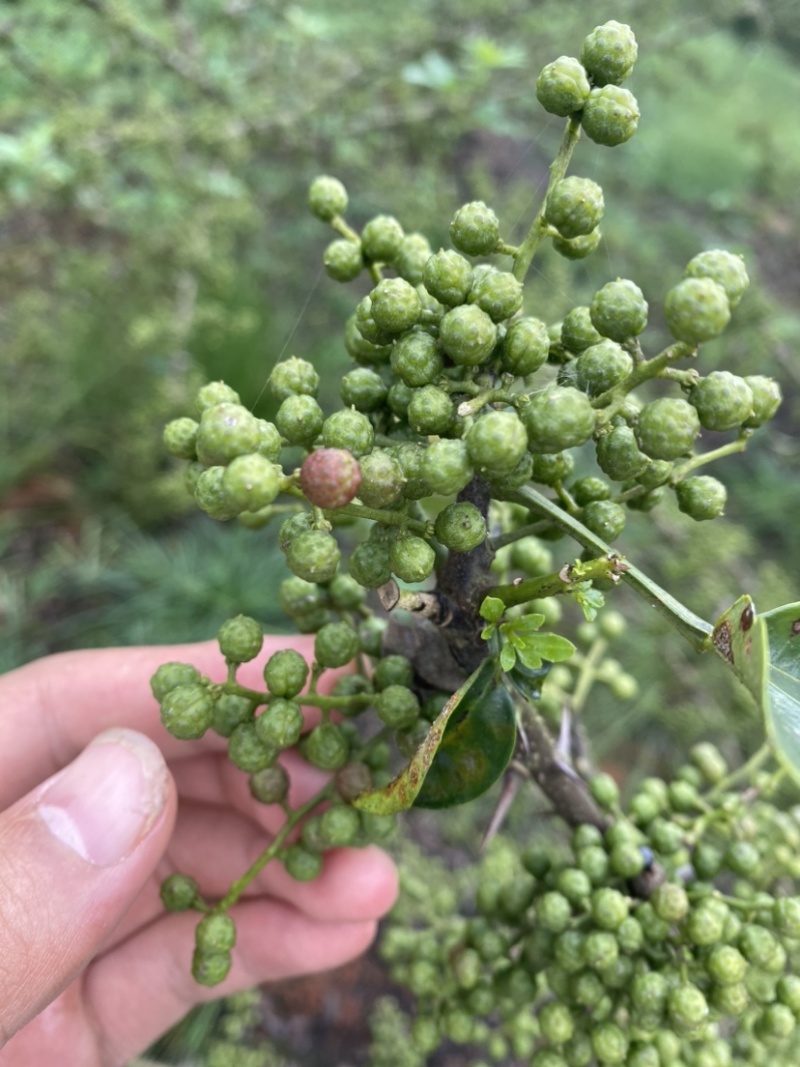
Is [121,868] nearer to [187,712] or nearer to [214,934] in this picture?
[214,934]

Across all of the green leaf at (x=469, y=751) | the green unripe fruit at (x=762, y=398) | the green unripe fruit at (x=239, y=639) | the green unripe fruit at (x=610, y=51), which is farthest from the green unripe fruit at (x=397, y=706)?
the green unripe fruit at (x=610, y=51)

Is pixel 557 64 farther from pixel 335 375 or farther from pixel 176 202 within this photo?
pixel 335 375

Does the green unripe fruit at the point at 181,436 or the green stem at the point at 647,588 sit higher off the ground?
the green stem at the point at 647,588

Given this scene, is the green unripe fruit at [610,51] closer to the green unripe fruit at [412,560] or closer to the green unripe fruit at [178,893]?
the green unripe fruit at [412,560]

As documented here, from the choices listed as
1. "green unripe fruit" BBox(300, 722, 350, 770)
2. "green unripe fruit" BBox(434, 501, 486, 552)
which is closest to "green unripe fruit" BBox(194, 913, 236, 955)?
"green unripe fruit" BBox(300, 722, 350, 770)

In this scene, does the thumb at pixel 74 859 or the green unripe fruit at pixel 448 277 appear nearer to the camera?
the green unripe fruit at pixel 448 277

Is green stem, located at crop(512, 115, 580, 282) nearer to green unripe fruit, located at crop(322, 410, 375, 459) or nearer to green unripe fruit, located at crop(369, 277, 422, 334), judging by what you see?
green unripe fruit, located at crop(369, 277, 422, 334)
